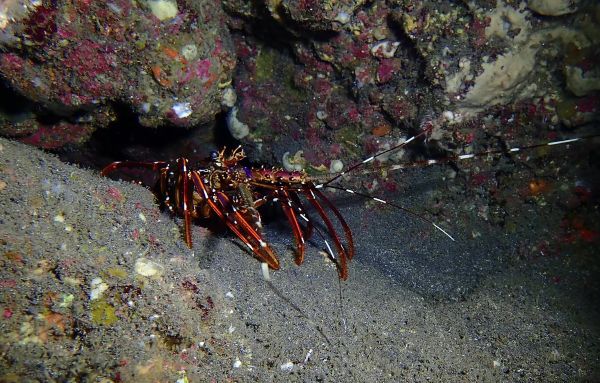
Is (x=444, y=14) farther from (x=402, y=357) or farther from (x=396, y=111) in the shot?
(x=402, y=357)

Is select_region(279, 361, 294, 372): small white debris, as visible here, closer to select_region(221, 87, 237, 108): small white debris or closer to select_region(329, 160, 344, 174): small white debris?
select_region(329, 160, 344, 174): small white debris

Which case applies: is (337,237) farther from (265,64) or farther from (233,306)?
(265,64)

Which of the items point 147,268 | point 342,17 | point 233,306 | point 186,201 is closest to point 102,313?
point 147,268

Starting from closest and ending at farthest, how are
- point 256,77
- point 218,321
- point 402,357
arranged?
point 218,321 → point 402,357 → point 256,77

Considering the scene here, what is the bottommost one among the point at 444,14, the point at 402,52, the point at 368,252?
the point at 368,252

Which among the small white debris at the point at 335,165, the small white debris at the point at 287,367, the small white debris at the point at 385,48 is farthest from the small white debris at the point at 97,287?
the small white debris at the point at 385,48

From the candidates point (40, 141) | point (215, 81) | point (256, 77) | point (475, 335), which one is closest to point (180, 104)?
point (215, 81)

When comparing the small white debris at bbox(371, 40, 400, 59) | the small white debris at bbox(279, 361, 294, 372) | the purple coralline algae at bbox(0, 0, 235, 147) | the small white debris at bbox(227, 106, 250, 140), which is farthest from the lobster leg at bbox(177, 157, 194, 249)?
the small white debris at bbox(371, 40, 400, 59)
